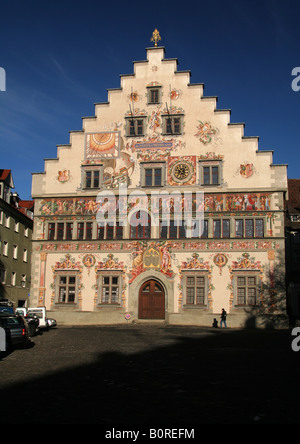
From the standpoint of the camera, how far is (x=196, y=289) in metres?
34.6

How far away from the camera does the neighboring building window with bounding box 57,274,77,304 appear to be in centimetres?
3622

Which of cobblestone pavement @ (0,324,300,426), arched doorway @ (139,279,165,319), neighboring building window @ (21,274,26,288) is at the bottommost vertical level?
cobblestone pavement @ (0,324,300,426)

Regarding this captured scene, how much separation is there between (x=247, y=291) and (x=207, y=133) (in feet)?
38.6

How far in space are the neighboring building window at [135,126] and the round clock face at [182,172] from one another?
12.6 feet

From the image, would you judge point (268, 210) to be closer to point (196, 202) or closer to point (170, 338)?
point (196, 202)

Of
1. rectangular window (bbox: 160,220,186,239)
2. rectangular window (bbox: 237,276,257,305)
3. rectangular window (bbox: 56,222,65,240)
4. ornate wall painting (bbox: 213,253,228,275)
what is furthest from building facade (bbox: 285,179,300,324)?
rectangular window (bbox: 56,222,65,240)

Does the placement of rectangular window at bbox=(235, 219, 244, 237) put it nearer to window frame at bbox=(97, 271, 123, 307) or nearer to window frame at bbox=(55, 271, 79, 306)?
window frame at bbox=(97, 271, 123, 307)

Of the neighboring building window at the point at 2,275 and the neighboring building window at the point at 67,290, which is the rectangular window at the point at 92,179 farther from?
the neighboring building window at the point at 2,275

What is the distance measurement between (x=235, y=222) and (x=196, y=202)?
3073 mm

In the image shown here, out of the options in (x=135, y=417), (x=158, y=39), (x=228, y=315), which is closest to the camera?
(x=135, y=417)

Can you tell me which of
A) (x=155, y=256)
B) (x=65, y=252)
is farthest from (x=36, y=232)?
(x=155, y=256)

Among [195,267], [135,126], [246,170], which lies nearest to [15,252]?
[135,126]

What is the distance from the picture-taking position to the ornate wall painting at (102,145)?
123ft

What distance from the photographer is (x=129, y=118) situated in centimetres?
3784
